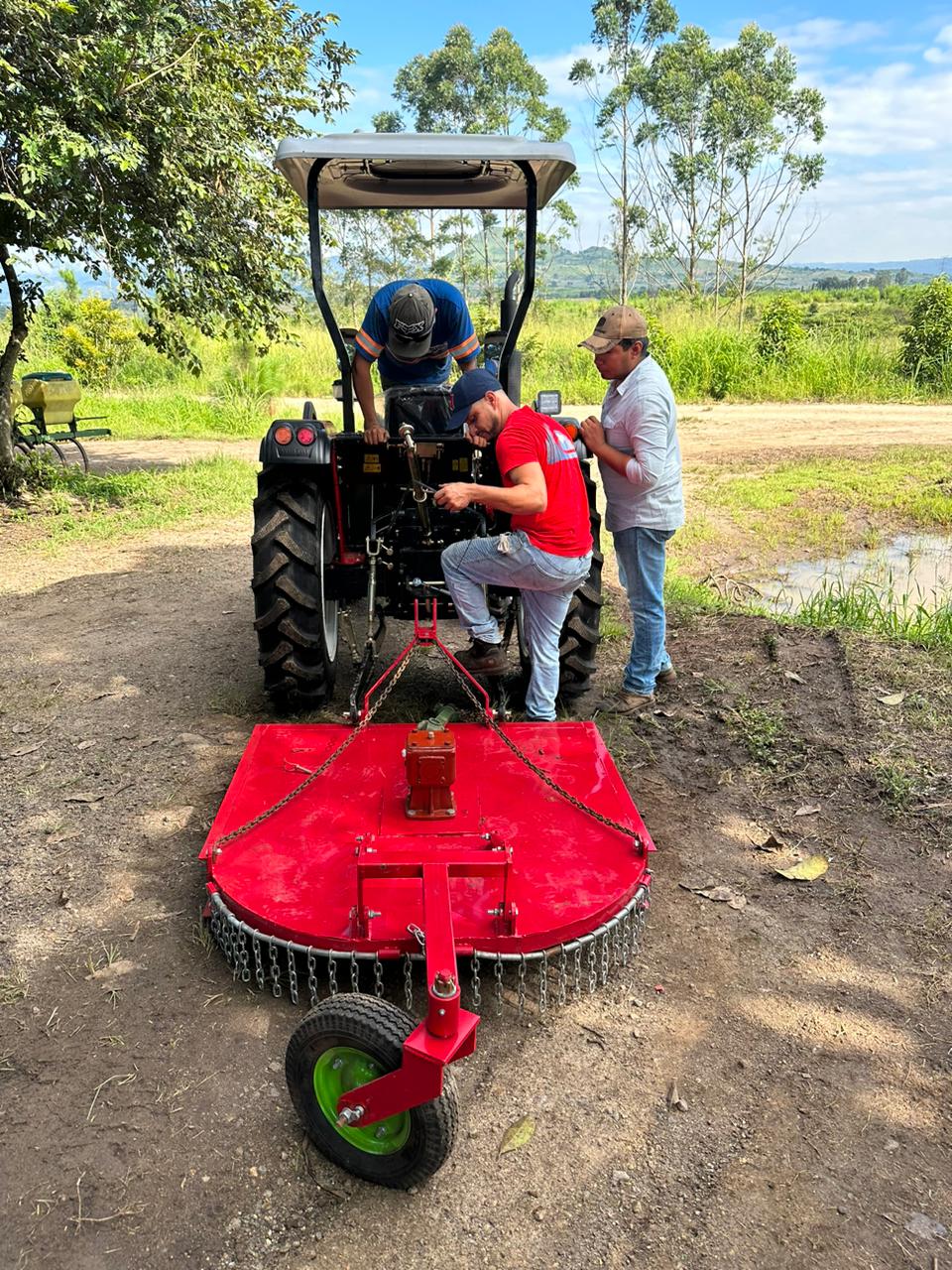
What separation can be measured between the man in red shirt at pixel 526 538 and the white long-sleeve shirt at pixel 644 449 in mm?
438

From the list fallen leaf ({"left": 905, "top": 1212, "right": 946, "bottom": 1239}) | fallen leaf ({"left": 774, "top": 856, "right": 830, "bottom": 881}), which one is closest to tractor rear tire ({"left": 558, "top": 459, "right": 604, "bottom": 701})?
fallen leaf ({"left": 774, "top": 856, "right": 830, "bottom": 881})

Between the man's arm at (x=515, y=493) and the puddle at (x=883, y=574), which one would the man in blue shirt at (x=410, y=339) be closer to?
the man's arm at (x=515, y=493)

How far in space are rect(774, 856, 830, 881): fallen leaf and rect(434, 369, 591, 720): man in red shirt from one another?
0.98 m

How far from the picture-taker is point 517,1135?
2121 mm

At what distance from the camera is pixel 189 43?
6.40 metres

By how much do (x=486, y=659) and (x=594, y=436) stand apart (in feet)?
3.24

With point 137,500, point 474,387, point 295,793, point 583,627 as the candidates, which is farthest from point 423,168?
point 137,500

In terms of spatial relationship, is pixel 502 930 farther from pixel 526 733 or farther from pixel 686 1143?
pixel 526 733

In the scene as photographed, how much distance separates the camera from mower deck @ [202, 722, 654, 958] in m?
2.39

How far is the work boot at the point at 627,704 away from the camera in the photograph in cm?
418

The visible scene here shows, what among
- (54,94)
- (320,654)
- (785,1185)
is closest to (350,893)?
(785,1185)

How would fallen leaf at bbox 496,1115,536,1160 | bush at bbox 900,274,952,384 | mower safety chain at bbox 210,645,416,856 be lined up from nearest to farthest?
fallen leaf at bbox 496,1115,536,1160 → mower safety chain at bbox 210,645,416,856 → bush at bbox 900,274,952,384

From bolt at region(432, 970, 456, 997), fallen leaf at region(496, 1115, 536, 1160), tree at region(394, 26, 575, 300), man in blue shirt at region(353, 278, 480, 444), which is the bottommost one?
fallen leaf at region(496, 1115, 536, 1160)

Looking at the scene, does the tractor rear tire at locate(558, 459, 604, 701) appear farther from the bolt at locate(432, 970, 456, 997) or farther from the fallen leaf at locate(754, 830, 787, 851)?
the bolt at locate(432, 970, 456, 997)
